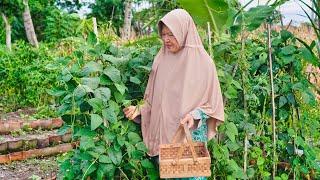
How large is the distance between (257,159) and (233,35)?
2.91ft

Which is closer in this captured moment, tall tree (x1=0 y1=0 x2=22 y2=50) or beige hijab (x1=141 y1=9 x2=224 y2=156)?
beige hijab (x1=141 y1=9 x2=224 y2=156)

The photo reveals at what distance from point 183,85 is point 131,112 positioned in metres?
0.39

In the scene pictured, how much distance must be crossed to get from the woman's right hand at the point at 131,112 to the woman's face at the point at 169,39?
45 cm

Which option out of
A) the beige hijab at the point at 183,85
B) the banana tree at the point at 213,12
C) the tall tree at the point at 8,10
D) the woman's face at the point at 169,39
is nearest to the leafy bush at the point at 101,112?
the beige hijab at the point at 183,85

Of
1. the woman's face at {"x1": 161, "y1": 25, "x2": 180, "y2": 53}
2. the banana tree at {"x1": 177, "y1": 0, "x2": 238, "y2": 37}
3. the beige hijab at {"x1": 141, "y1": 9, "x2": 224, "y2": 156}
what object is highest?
the banana tree at {"x1": 177, "y1": 0, "x2": 238, "y2": 37}

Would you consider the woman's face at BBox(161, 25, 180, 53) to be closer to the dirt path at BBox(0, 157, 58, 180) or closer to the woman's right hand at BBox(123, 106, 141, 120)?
the woman's right hand at BBox(123, 106, 141, 120)

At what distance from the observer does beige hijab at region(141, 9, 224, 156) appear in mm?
3262

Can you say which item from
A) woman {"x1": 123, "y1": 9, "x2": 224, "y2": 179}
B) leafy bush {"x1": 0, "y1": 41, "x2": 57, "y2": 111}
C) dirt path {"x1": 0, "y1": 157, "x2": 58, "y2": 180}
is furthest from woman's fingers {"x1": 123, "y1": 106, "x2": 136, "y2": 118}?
leafy bush {"x1": 0, "y1": 41, "x2": 57, "y2": 111}

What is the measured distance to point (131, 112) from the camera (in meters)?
3.44

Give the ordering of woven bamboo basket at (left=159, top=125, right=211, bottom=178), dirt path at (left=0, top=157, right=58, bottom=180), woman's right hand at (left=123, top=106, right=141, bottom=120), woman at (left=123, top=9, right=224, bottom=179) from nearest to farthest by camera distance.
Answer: woven bamboo basket at (left=159, top=125, right=211, bottom=178) → woman at (left=123, top=9, right=224, bottom=179) → woman's right hand at (left=123, top=106, right=141, bottom=120) → dirt path at (left=0, top=157, right=58, bottom=180)

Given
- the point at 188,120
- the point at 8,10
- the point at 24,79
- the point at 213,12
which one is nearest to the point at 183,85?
the point at 188,120

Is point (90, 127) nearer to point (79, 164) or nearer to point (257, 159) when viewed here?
point (79, 164)

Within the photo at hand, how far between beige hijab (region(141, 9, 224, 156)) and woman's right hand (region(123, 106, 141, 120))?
0.34 ft

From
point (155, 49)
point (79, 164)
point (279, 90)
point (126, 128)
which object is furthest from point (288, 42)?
point (79, 164)
